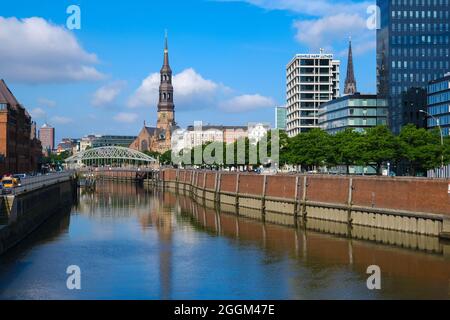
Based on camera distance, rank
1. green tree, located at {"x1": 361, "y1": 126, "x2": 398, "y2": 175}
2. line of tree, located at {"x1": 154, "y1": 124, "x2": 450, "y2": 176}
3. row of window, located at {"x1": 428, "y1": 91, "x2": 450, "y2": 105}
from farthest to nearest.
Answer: row of window, located at {"x1": 428, "y1": 91, "x2": 450, "y2": 105} < green tree, located at {"x1": 361, "y1": 126, "x2": 398, "y2": 175} < line of tree, located at {"x1": 154, "y1": 124, "x2": 450, "y2": 176}

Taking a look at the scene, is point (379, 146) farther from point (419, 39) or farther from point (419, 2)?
point (419, 2)

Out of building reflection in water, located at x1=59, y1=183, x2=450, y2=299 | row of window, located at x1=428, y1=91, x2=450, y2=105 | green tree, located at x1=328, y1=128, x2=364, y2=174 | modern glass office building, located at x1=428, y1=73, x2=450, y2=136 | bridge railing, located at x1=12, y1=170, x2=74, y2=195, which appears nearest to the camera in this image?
building reflection in water, located at x1=59, y1=183, x2=450, y2=299

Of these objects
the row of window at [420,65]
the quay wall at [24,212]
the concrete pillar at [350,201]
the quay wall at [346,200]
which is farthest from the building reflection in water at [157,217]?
the row of window at [420,65]

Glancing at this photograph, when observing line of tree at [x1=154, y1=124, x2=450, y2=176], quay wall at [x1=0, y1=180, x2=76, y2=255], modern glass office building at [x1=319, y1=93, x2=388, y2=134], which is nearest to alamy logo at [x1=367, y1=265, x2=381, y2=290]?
quay wall at [x1=0, y1=180, x2=76, y2=255]

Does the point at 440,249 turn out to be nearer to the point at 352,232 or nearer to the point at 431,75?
the point at 352,232

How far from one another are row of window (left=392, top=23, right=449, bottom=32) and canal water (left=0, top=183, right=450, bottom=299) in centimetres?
8593

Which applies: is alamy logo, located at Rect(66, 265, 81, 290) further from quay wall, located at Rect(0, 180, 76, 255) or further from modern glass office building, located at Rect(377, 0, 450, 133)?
modern glass office building, located at Rect(377, 0, 450, 133)

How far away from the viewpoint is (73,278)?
46688mm

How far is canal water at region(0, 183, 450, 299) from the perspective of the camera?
142 feet

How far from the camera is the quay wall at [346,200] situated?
216ft

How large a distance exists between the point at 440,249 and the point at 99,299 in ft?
104

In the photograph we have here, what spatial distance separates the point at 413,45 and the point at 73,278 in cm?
12348

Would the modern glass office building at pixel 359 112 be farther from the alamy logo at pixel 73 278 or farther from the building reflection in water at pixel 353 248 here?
the alamy logo at pixel 73 278

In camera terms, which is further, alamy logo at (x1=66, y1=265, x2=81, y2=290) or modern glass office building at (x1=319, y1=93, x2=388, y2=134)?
modern glass office building at (x1=319, y1=93, x2=388, y2=134)
